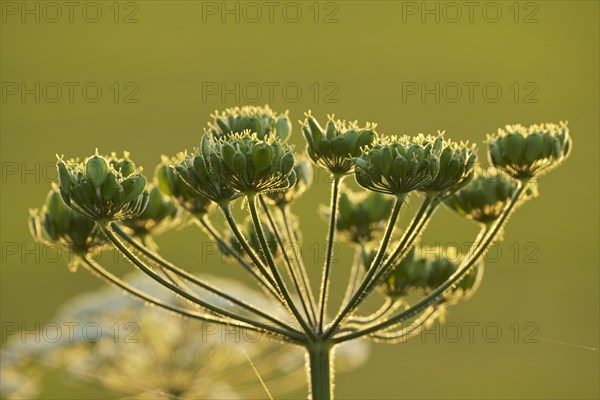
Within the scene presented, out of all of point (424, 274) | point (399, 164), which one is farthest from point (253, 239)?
point (399, 164)

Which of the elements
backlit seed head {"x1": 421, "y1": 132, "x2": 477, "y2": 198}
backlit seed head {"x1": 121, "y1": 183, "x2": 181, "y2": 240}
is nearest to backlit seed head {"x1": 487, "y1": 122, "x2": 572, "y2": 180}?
backlit seed head {"x1": 421, "y1": 132, "x2": 477, "y2": 198}

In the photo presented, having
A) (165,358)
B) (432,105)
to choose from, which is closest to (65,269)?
(432,105)

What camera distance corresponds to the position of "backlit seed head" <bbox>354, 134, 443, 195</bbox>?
23.9ft

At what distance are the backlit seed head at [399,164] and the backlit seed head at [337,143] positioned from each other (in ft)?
1.11

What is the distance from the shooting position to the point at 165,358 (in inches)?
517

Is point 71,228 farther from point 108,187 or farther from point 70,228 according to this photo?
point 108,187

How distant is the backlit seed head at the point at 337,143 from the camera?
7.80 meters

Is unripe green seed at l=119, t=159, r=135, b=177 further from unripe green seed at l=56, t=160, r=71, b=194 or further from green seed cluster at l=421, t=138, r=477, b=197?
green seed cluster at l=421, t=138, r=477, b=197

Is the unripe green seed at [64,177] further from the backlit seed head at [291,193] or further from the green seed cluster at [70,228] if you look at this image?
the backlit seed head at [291,193]

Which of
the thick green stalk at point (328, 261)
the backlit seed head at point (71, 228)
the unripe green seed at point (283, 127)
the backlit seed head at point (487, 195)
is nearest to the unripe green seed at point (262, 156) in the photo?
the thick green stalk at point (328, 261)

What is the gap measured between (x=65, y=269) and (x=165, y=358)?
72.5 feet

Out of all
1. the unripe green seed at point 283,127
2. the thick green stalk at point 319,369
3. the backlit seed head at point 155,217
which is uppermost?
the unripe green seed at point 283,127

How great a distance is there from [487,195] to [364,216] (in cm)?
113

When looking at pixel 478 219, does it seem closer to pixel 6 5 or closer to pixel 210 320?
pixel 210 320
